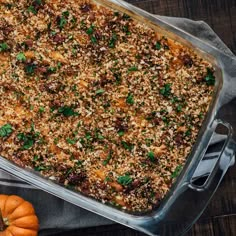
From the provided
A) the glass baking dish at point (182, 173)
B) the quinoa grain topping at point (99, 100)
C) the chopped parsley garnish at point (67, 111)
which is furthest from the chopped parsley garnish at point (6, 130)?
the chopped parsley garnish at point (67, 111)

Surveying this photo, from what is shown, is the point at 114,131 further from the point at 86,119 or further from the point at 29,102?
the point at 29,102

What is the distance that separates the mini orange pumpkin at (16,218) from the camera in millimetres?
2744

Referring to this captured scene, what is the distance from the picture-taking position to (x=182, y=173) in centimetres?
257

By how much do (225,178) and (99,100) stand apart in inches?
31.5

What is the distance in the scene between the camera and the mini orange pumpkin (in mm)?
2744

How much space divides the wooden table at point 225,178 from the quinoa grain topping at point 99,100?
0.39 m

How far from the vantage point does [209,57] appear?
2.59 meters

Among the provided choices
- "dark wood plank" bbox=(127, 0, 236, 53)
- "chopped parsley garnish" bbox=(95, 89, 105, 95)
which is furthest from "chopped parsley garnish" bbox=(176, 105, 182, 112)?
"dark wood plank" bbox=(127, 0, 236, 53)

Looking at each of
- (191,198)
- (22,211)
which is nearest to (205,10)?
(191,198)

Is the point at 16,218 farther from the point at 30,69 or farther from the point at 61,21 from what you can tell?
the point at 61,21

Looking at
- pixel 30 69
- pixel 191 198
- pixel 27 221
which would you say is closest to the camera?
pixel 191 198

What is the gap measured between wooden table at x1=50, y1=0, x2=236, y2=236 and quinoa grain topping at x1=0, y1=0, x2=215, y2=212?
1.28 feet

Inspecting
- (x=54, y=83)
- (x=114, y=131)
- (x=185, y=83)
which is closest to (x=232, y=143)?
(x=185, y=83)

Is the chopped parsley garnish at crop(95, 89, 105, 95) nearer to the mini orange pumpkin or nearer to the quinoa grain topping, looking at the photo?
the quinoa grain topping
